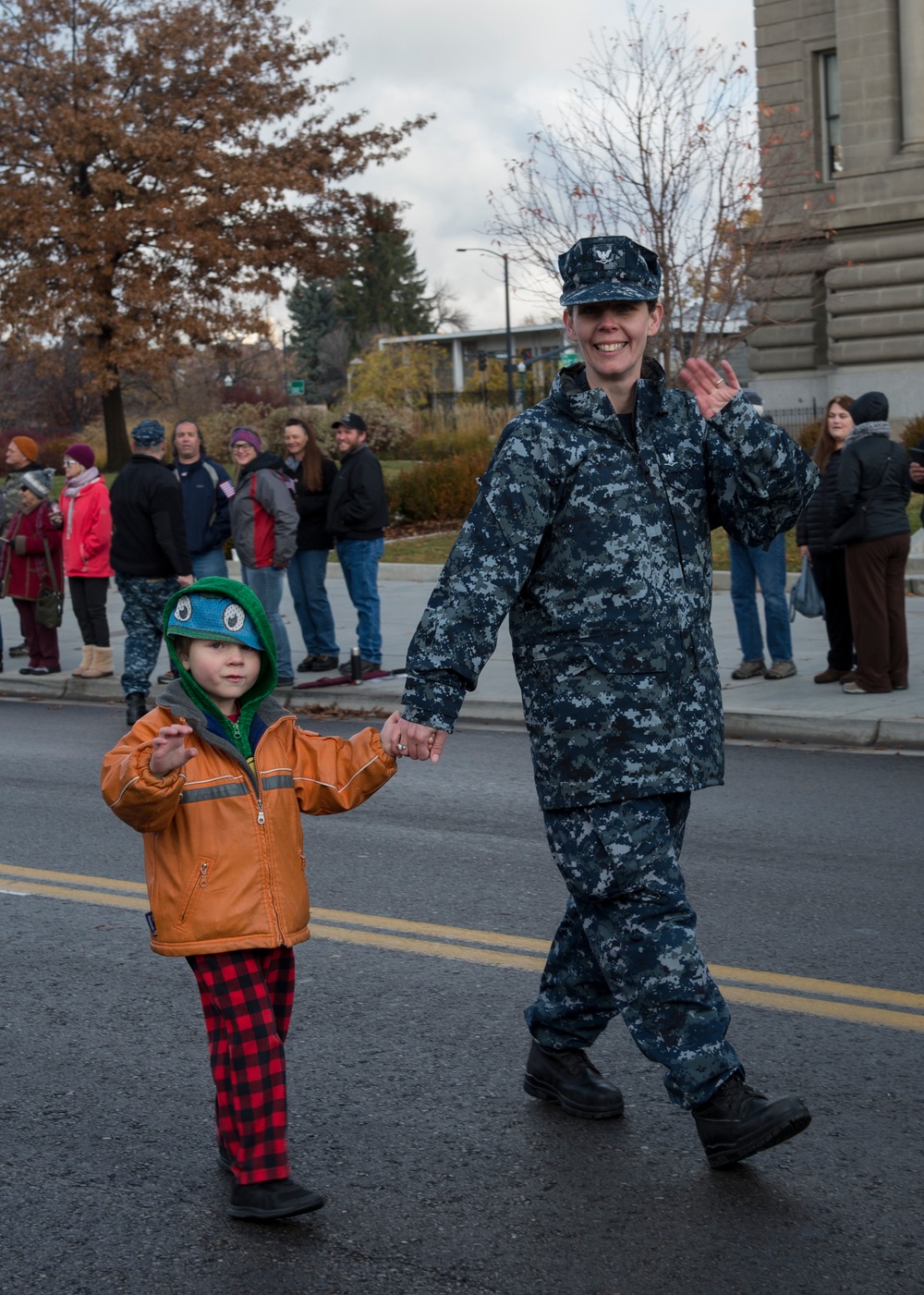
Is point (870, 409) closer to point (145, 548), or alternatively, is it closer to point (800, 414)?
point (145, 548)

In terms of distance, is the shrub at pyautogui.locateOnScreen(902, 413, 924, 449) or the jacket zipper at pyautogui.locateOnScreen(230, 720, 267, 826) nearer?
the jacket zipper at pyautogui.locateOnScreen(230, 720, 267, 826)

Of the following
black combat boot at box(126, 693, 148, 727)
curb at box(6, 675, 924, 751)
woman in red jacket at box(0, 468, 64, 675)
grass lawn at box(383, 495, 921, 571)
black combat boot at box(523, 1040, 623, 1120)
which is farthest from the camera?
grass lawn at box(383, 495, 921, 571)

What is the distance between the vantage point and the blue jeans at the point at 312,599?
486 inches

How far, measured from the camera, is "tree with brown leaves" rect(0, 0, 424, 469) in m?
37.3

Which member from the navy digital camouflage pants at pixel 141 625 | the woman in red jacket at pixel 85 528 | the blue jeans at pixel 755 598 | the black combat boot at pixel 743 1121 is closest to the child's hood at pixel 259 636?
the black combat boot at pixel 743 1121

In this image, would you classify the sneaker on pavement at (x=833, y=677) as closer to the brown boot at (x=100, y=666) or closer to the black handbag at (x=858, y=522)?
the black handbag at (x=858, y=522)

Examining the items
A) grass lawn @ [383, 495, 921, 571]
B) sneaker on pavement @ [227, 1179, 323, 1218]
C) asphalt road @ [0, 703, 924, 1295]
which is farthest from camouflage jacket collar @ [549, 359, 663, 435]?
grass lawn @ [383, 495, 921, 571]

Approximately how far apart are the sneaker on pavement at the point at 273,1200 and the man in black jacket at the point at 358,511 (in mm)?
8325

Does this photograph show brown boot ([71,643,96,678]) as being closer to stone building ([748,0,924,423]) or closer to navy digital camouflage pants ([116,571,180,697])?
navy digital camouflage pants ([116,571,180,697])

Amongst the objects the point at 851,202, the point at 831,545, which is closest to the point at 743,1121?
the point at 831,545

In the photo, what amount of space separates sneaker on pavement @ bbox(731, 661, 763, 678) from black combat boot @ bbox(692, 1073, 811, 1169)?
7902 mm

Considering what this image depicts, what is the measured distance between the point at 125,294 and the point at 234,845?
120ft

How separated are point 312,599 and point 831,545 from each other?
4.14 m

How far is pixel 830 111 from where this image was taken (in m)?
30.8
